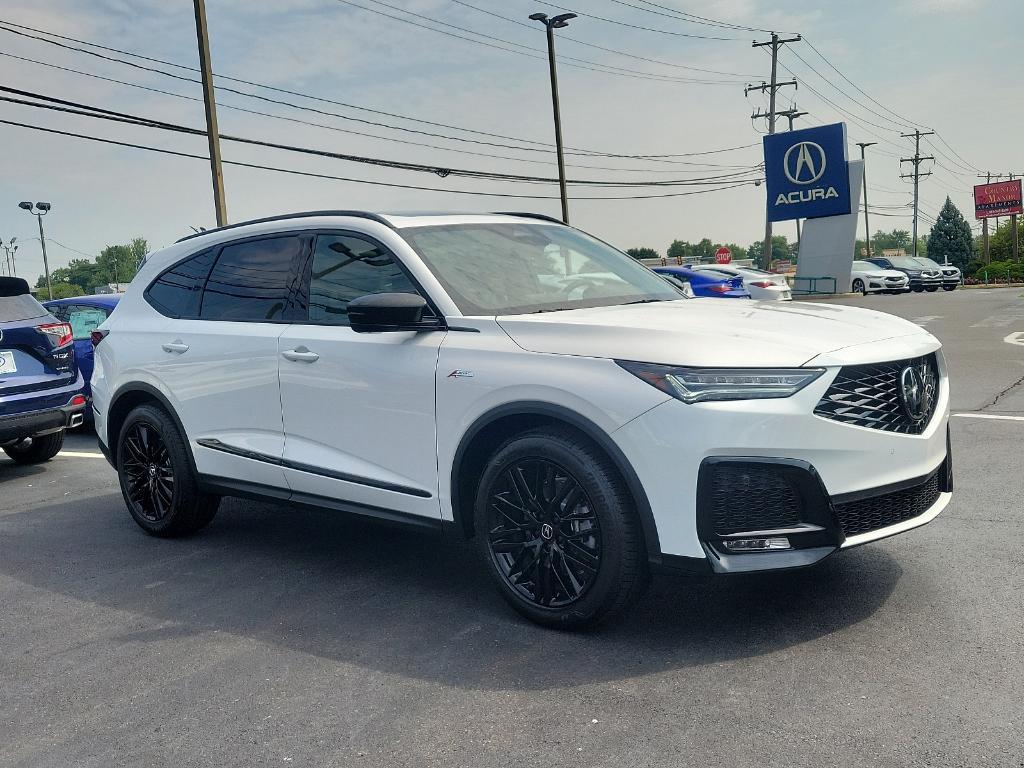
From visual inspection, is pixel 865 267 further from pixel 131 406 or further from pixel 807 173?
pixel 131 406

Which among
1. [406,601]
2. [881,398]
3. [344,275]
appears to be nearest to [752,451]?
[881,398]

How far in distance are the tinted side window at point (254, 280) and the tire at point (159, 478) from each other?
2.61 feet

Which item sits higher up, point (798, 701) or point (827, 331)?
point (827, 331)

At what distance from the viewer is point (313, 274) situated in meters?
5.16

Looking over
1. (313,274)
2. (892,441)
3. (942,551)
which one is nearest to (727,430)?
(892,441)

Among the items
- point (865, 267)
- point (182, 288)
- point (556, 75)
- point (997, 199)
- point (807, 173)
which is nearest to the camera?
point (182, 288)

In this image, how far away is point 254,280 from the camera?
18.1 ft

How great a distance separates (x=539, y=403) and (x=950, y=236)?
100 m

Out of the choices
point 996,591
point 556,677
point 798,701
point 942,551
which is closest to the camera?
point 798,701

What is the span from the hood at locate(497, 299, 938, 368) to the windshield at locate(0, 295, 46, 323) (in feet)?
19.4

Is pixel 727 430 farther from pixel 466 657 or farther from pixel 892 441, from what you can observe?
pixel 466 657

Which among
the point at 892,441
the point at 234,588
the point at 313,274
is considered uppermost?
the point at 313,274

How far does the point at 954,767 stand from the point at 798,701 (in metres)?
0.58

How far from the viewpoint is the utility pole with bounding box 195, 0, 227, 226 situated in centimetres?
2098
